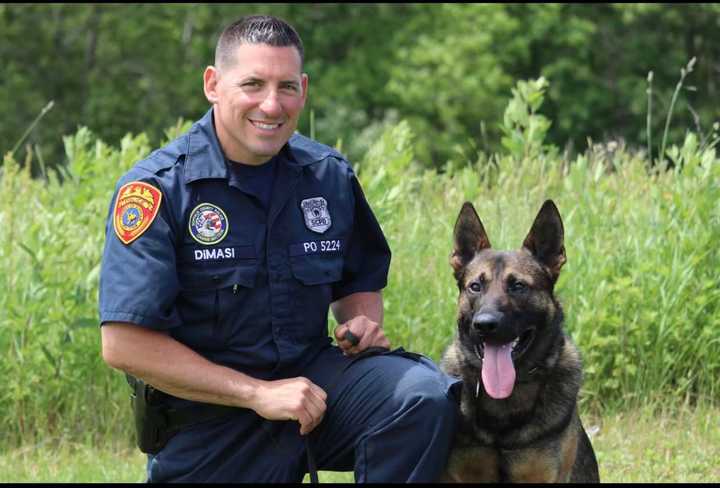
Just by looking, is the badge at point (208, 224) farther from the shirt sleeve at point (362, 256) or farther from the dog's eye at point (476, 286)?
the dog's eye at point (476, 286)

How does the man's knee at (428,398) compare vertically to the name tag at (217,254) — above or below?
below

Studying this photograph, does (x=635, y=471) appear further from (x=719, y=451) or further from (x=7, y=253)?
(x=7, y=253)

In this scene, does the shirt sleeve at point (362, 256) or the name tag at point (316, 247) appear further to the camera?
the shirt sleeve at point (362, 256)

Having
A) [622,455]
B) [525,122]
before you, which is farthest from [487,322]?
[525,122]

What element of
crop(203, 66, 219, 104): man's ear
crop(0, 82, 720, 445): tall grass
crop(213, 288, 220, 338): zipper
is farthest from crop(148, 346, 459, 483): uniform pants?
crop(0, 82, 720, 445): tall grass

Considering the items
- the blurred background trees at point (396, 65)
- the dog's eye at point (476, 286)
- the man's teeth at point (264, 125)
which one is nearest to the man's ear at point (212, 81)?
the man's teeth at point (264, 125)

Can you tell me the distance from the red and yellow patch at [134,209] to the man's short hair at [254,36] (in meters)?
0.52

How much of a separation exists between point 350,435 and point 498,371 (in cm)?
55

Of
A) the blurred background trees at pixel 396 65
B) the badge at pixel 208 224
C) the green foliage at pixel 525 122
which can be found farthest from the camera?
the blurred background trees at pixel 396 65

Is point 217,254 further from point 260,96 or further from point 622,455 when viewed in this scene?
point 622,455

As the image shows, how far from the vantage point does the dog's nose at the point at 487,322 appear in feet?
12.3

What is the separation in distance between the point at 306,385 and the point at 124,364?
58 centimetres

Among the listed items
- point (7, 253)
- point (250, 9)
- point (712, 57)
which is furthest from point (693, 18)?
point (7, 253)

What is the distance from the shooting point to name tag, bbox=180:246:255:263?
3.75m
